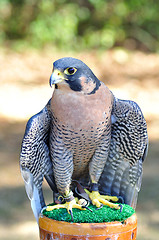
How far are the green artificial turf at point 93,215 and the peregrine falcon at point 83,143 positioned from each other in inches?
1.3

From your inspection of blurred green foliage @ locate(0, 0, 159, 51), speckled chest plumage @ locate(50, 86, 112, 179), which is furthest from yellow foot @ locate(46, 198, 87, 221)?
blurred green foliage @ locate(0, 0, 159, 51)

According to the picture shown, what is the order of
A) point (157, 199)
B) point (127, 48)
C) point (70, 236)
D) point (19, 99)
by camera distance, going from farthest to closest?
point (127, 48), point (19, 99), point (157, 199), point (70, 236)

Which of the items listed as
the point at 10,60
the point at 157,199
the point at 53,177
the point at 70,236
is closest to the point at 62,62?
the point at 53,177

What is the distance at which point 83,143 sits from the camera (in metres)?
2.29

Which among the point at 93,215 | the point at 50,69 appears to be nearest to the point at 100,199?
the point at 93,215

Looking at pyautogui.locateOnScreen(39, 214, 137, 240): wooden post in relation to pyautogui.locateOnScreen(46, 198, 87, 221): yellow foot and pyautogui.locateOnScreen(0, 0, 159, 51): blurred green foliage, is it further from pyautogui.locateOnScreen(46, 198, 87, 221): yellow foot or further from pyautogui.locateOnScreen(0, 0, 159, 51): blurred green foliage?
pyautogui.locateOnScreen(0, 0, 159, 51): blurred green foliage

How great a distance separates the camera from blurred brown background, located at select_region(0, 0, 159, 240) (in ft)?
15.3

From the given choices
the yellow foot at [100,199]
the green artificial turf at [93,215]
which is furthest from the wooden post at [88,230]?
the yellow foot at [100,199]

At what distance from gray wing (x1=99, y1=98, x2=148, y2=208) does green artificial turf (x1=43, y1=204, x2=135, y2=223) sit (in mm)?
219

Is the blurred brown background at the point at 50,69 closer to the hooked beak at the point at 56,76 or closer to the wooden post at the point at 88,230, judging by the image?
the wooden post at the point at 88,230

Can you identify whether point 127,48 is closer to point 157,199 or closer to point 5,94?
point 5,94

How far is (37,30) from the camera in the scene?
984 centimetres

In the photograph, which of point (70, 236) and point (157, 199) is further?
point (157, 199)

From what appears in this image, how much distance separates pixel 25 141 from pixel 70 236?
0.58 meters
